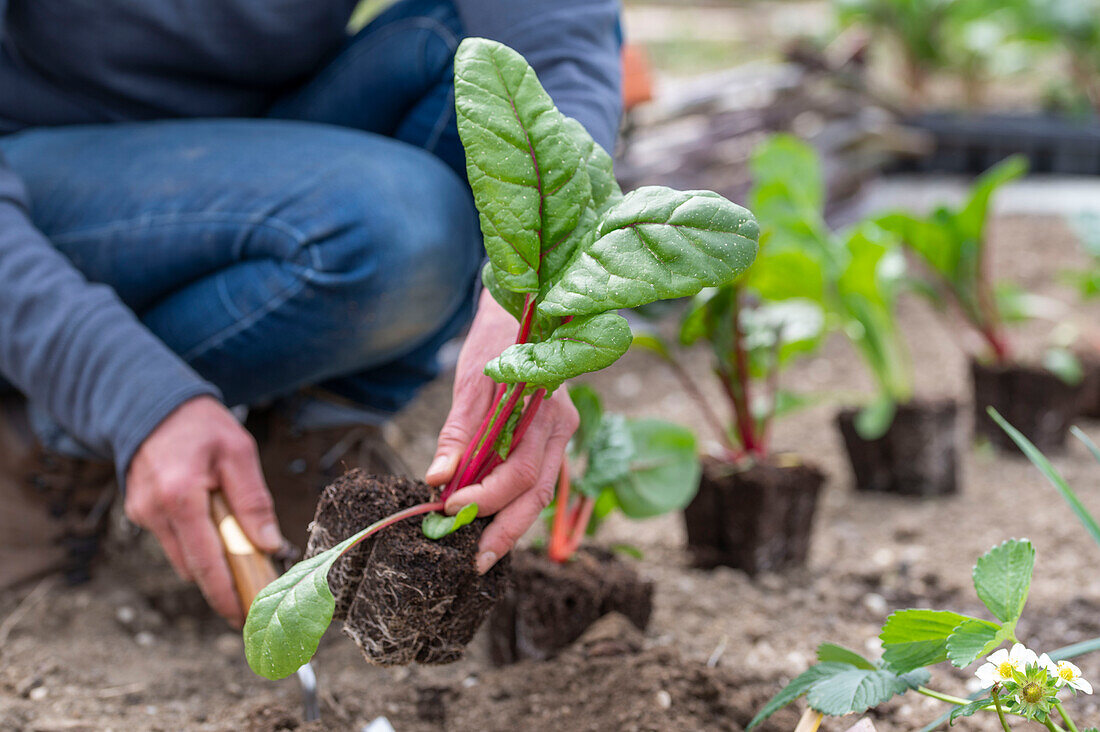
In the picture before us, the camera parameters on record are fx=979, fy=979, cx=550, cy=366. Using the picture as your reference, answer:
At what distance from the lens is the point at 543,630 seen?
108cm

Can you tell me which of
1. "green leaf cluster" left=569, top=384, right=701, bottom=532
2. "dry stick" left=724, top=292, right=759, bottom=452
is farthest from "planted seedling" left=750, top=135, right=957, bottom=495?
"green leaf cluster" left=569, top=384, right=701, bottom=532

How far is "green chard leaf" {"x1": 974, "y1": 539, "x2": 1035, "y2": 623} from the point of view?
74cm

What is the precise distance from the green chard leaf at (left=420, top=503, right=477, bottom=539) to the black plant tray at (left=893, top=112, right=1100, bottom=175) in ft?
12.6

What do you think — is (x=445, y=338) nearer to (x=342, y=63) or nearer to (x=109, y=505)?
(x=342, y=63)

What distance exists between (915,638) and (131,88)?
114 centimetres

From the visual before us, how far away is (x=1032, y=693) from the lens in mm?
680

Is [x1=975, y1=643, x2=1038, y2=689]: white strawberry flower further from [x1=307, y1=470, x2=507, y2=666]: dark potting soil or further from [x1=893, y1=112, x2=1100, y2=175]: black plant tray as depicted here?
[x1=893, y1=112, x2=1100, y2=175]: black plant tray

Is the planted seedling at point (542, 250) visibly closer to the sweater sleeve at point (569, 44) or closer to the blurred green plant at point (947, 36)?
the sweater sleeve at point (569, 44)

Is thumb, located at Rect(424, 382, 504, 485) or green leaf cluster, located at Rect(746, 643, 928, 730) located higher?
thumb, located at Rect(424, 382, 504, 485)

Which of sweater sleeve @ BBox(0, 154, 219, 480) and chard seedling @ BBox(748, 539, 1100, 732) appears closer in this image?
chard seedling @ BBox(748, 539, 1100, 732)

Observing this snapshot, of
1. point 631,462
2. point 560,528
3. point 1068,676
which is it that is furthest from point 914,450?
point 1068,676

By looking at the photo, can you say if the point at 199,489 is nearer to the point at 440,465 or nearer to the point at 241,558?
the point at 241,558

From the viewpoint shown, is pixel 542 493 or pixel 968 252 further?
pixel 968 252

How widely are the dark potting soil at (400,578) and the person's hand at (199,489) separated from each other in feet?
0.35
